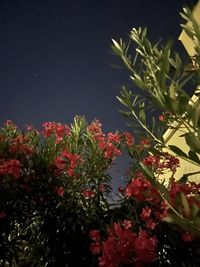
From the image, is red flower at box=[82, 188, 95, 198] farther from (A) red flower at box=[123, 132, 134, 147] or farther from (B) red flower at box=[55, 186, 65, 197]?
(A) red flower at box=[123, 132, 134, 147]

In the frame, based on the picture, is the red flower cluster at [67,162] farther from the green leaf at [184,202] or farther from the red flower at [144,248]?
the green leaf at [184,202]

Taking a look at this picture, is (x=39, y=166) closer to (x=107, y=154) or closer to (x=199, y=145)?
(x=107, y=154)

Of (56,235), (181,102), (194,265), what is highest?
(56,235)

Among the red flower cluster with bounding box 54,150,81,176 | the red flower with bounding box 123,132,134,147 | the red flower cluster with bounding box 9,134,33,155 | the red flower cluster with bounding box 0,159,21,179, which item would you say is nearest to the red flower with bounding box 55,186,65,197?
the red flower cluster with bounding box 54,150,81,176

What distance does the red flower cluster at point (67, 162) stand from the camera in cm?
477

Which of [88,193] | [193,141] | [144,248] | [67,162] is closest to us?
[193,141]

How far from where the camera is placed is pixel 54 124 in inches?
215

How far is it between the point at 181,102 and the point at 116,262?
1994mm

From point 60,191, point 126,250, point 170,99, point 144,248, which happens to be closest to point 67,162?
point 60,191

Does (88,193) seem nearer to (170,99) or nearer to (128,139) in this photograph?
(128,139)

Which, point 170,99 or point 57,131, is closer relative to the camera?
point 170,99

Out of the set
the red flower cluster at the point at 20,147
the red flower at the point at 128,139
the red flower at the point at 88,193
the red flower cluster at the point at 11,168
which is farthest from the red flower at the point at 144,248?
the red flower cluster at the point at 20,147

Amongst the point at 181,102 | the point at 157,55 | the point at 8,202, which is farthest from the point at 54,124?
the point at 181,102

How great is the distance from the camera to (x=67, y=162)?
4898mm
